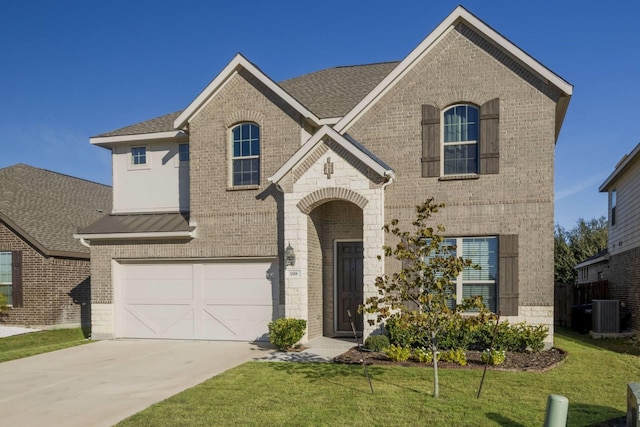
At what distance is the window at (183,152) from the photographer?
52.2 ft

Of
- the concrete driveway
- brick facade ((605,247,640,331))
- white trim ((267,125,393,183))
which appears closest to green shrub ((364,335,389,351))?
the concrete driveway

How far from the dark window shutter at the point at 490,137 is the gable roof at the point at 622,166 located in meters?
5.47

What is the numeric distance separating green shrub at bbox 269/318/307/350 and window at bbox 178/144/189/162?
6.07m

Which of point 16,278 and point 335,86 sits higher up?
point 335,86

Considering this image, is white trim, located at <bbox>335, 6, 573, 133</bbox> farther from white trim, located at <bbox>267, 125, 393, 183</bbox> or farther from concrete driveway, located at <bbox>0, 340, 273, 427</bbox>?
concrete driveway, located at <bbox>0, 340, 273, 427</bbox>

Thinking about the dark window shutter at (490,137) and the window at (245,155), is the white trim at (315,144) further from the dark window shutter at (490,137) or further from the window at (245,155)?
the dark window shutter at (490,137)

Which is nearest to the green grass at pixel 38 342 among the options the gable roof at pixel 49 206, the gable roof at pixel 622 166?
the gable roof at pixel 49 206

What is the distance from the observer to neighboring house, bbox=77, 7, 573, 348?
1270 centimetres

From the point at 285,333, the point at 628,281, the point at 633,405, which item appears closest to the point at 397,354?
the point at 285,333

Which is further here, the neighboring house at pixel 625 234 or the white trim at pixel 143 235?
the neighboring house at pixel 625 234

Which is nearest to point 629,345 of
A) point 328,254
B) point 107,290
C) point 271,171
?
point 328,254

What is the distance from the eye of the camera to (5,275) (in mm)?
18953

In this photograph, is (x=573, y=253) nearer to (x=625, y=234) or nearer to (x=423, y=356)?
(x=625, y=234)

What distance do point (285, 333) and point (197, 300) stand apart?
11.9 ft
